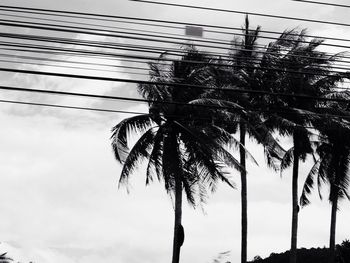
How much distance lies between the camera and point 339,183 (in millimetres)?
32750

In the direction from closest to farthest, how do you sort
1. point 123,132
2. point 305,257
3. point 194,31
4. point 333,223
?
point 194,31
point 123,132
point 333,223
point 305,257

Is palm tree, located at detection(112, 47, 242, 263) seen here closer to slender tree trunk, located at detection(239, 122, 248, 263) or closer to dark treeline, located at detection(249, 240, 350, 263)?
slender tree trunk, located at detection(239, 122, 248, 263)

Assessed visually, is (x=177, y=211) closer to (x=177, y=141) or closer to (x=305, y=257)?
(x=177, y=141)

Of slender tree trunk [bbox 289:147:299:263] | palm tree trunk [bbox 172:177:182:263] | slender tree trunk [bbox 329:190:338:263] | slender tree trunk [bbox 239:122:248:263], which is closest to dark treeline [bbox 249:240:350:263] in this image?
slender tree trunk [bbox 329:190:338:263]

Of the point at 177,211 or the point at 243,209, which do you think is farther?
the point at 243,209

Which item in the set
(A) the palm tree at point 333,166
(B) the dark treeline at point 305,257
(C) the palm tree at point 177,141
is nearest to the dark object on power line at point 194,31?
(C) the palm tree at point 177,141

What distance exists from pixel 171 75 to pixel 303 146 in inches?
342

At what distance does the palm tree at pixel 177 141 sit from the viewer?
24.5 m

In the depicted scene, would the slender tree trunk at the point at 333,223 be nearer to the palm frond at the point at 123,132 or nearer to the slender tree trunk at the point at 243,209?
the slender tree trunk at the point at 243,209

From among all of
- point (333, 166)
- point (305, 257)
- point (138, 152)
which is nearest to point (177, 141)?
point (138, 152)

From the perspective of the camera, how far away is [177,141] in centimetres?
2566

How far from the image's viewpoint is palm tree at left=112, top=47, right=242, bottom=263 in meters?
24.5

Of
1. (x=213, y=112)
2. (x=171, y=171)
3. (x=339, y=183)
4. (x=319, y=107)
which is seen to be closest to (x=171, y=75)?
(x=213, y=112)

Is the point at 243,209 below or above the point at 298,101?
below
